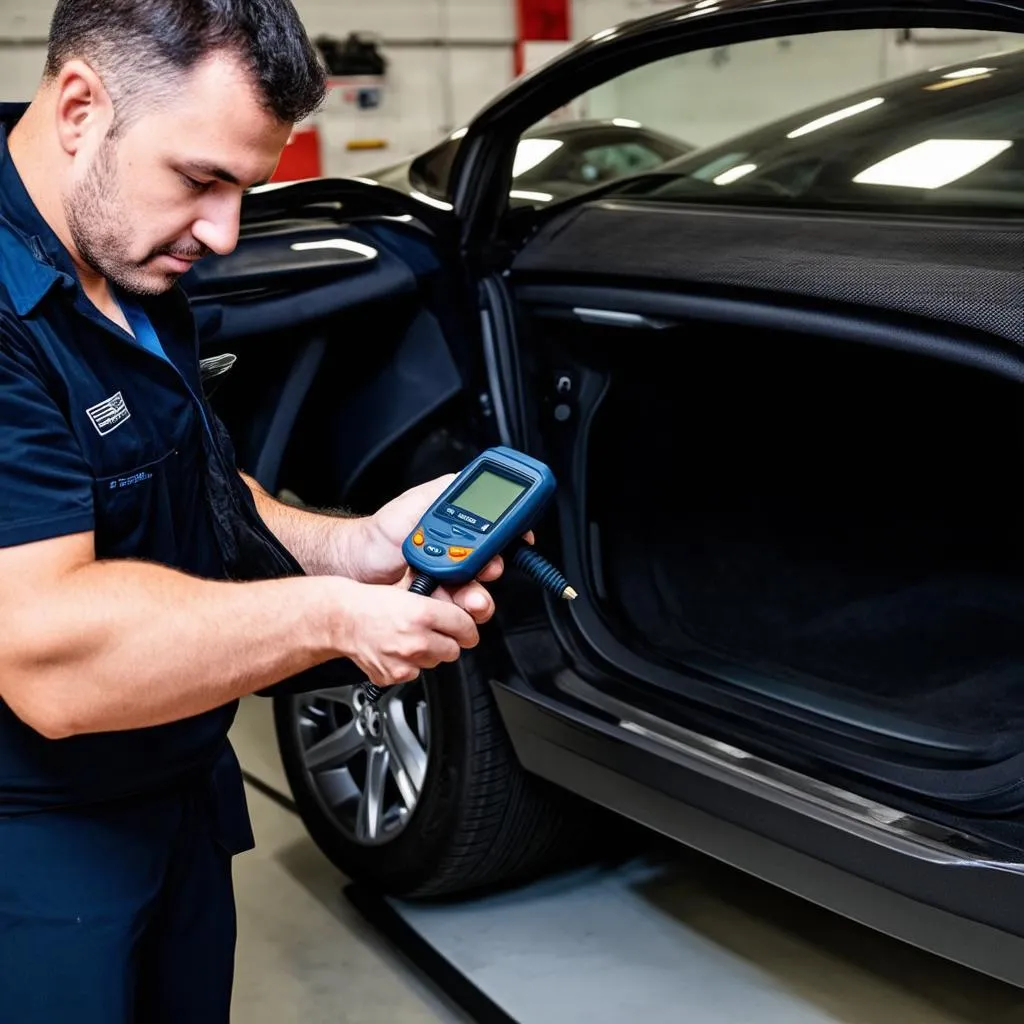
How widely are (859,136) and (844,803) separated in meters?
0.98

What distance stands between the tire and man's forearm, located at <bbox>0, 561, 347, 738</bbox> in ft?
2.81

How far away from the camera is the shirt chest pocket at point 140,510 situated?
1184mm

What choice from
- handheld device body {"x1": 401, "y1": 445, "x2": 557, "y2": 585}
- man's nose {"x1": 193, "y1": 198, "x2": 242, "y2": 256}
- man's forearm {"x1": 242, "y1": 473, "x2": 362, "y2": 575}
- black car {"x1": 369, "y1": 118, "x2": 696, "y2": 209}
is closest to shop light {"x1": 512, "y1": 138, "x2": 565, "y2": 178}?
black car {"x1": 369, "y1": 118, "x2": 696, "y2": 209}

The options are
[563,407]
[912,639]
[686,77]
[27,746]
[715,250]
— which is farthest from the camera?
[686,77]

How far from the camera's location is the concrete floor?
1.96 m

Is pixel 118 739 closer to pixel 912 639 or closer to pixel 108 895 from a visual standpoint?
pixel 108 895

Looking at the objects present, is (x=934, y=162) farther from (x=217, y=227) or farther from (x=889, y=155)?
(x=217, y=227)

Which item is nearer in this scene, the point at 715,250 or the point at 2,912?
the point at 2,912

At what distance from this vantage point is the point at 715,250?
5.55 feet

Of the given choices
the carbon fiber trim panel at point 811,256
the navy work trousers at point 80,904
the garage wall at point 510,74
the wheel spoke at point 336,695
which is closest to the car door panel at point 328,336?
the carbon fiber trim panel at point 811,256

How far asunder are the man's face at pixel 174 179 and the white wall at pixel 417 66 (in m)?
5.36

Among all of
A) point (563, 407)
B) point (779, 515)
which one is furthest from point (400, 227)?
point (779, 515)

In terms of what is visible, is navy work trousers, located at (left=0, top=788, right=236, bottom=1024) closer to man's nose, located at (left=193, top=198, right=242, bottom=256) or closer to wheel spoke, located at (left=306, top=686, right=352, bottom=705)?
man's nose, located at (left=193, top=198, right=242, bottom=256)

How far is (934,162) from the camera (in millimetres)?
1797
